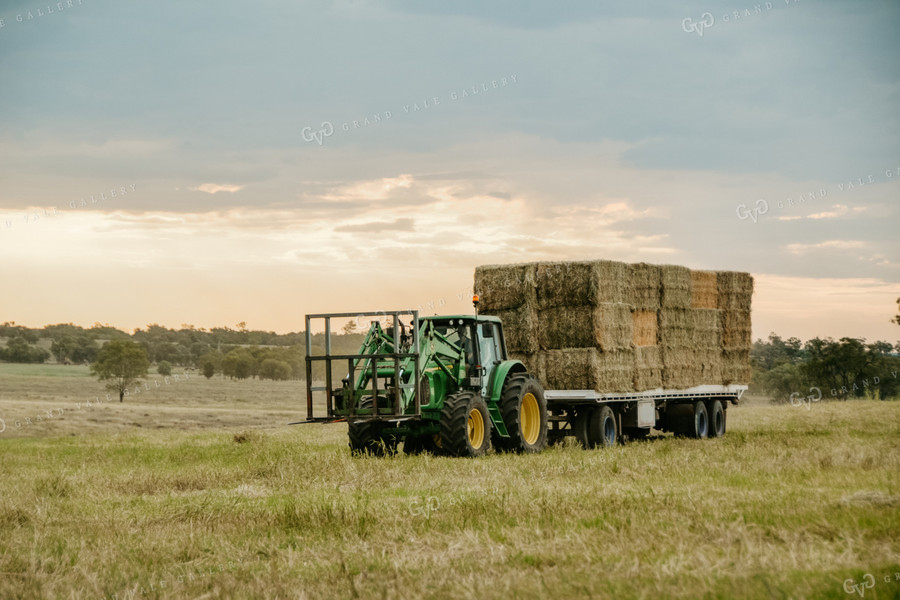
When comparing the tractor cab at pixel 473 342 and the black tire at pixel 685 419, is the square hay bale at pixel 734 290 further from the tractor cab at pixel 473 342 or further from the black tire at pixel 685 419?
the tractor cab at pixel 473 342

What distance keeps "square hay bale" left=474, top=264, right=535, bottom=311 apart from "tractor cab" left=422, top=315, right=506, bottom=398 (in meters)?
1.79

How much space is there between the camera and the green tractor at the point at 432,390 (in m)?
16.1

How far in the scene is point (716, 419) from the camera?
81.7 ft

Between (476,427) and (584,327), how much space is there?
3716 mm

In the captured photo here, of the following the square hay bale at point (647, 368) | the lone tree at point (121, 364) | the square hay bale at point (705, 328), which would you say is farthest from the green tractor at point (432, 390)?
the lone tree at point (121, 364)

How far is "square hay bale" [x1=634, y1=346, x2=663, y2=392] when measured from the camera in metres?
20.8

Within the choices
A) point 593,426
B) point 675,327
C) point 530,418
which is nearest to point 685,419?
point 675,327

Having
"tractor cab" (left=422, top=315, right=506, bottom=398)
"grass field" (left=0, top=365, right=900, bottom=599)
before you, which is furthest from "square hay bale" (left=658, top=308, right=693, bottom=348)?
"tractor cab" (left=422, top=315, right=506, bottom=398)

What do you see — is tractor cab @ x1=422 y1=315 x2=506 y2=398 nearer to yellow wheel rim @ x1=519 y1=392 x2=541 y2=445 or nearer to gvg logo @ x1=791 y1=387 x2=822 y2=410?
yellow wheel rim @ x1=519 y1=392 x2=541 y2=445

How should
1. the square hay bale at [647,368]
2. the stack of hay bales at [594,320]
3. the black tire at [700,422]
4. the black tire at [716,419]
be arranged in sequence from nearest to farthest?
the stack of hay bales at [594,320] < the square hay bale at [647,368] < the black tire at [700,422] < the black tire at [716,419]

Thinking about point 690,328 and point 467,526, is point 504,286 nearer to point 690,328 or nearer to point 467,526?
point 690,328

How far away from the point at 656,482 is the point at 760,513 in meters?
2.92

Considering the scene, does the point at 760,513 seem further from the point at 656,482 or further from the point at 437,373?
the point at 437,373

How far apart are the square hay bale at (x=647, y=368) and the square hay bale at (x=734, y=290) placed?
345 centimetres
